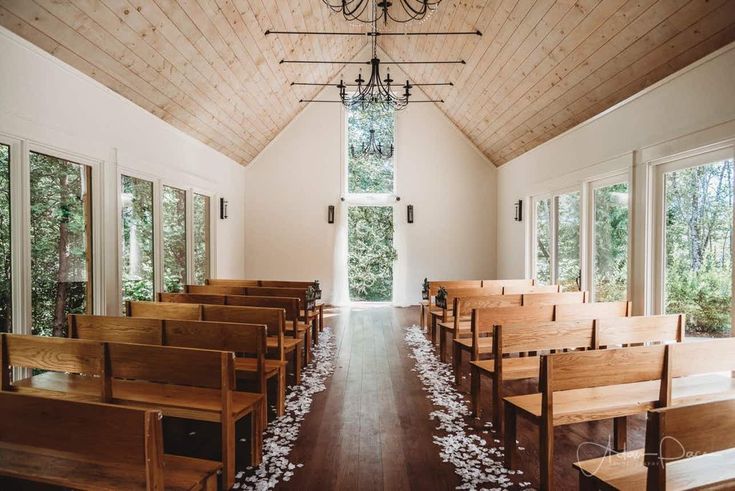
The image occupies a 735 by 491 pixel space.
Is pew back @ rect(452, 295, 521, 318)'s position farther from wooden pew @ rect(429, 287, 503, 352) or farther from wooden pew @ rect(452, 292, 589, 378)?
wooden pew @ rect(429, 287, 503, 352)

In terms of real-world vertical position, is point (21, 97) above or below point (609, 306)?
above

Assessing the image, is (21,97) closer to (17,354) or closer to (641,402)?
(17,354)

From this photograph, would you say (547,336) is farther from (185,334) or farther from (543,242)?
(543,242)

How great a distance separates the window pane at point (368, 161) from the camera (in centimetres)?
850

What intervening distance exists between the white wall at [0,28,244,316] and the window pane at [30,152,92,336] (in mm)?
174

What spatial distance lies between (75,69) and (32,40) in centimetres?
51

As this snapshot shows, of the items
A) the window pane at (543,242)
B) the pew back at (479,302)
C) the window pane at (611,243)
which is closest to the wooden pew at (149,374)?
the pew back at (479,302)

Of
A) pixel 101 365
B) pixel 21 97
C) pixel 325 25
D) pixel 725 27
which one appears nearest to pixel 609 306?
pixel 725 27

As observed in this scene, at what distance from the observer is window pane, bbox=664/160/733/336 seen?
3.35 meters

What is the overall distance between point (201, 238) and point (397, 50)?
475 cm

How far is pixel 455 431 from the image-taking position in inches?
110

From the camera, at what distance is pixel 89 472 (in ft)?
4.61

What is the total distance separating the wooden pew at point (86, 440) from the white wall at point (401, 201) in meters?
7.04

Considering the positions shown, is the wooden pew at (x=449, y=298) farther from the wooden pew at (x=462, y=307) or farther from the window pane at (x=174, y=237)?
the window pane at (x=174, y=237)
